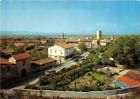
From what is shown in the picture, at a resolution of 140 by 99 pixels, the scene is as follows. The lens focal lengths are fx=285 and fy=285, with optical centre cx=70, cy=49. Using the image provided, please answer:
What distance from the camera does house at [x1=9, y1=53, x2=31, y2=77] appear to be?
711 inches

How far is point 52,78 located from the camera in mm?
17938

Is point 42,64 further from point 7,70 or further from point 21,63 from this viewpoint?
point 7,70

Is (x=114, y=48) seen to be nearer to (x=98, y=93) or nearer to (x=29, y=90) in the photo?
(x=98, y=93)

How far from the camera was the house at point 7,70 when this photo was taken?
16.6 m

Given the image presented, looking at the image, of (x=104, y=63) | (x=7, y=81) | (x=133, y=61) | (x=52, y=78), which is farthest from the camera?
(x=133, y=61)

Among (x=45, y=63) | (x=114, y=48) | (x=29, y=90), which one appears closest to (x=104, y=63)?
(x=114, y=48)

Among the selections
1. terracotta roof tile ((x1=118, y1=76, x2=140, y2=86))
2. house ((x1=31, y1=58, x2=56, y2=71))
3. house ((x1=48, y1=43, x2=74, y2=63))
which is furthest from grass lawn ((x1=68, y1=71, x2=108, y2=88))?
house ((x1=48, y1=43, x2=74, y2=63))

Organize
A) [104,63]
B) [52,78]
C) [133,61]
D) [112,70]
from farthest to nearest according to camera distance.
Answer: [133,61]
[104,63]
[112,70]
[52,78]

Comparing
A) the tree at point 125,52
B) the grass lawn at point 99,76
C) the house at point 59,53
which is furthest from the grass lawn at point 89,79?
the house at point 59,53

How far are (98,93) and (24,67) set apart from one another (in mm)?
5911

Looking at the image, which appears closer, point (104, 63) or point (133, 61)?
point (104, 63)

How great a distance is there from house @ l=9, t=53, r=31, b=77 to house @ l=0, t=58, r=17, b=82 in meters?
0.34

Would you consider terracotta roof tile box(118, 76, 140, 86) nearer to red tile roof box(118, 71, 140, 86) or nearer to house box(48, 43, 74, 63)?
red tile roof box(118, 71, 140, 86)

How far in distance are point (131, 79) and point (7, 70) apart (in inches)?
309
